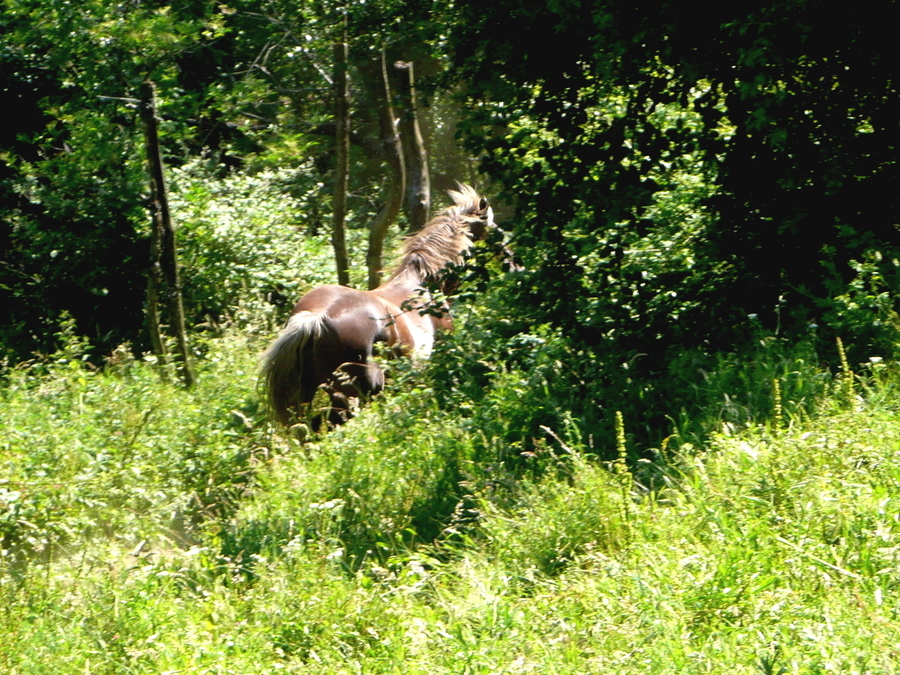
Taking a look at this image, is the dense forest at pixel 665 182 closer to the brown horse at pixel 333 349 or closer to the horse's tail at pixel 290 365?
the brown horse at pixel 333 349

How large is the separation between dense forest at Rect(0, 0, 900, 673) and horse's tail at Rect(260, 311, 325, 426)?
0.32m

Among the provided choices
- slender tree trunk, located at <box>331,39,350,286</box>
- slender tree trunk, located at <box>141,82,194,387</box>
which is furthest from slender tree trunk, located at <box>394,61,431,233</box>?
slender tree trunk, located at <box>141,82,194,387</box>

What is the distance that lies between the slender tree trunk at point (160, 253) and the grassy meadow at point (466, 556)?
276 cm

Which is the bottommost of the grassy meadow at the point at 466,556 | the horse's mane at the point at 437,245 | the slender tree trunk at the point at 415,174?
the grassy meadow at the point at 466,556

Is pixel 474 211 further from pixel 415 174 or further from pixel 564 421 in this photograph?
pixel 564 421

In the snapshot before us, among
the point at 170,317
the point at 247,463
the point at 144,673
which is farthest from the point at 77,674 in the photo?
the point at 170,317

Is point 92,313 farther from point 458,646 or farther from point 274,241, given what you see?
point 458,646

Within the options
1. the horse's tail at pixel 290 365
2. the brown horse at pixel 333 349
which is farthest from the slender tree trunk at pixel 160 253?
the horse's tail at pixel 290 365

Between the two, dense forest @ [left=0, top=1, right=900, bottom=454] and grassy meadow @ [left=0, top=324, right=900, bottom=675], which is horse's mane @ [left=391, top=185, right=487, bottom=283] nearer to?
dense forest @ [left=0, top=1, right=900, bottom=454]

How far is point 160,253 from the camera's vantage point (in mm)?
9375

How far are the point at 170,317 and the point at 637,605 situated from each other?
6.94 meters

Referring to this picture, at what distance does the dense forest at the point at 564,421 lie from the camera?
3682mm

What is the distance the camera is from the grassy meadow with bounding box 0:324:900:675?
338cm

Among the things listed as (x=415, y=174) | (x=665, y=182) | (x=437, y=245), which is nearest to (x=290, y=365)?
(x=437, y=245)
